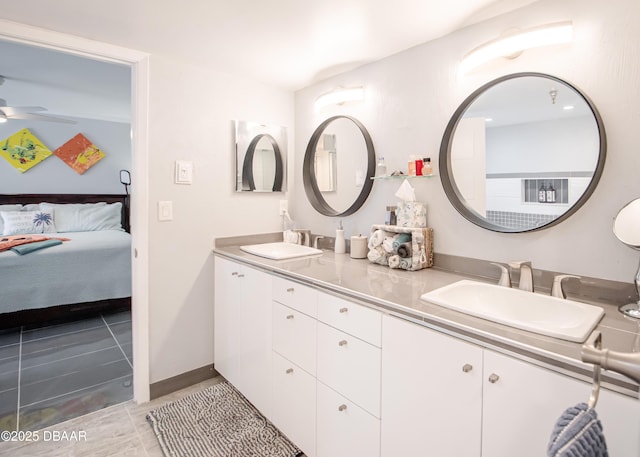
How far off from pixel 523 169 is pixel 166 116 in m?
1.95

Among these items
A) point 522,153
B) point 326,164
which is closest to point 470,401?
point 522,153

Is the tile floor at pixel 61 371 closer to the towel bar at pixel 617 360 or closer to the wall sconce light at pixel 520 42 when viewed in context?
the towel bar at pixel 617 360

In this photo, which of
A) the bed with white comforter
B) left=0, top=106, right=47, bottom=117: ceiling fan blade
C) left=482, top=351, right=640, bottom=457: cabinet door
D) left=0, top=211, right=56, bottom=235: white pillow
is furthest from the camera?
left=0, top=211, right=56, bottom=235: white pillow

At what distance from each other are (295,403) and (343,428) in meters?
0.32

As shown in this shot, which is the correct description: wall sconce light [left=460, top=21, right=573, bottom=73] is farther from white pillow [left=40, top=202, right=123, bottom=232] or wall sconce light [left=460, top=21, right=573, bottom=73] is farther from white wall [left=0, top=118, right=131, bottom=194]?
white wall [left=0, top=118, right=131, bottom=194]

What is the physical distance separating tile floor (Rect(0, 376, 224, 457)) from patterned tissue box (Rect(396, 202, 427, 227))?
1654mm

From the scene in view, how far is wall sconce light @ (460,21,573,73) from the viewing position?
1283mm

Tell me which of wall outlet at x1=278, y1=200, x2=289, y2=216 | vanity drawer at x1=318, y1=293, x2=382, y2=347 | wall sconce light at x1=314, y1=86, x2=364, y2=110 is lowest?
vanity drawer at x1=318, y1=293, x2=382, y2=347

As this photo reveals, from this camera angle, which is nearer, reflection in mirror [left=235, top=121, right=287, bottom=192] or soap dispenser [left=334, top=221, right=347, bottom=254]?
soap dispenser [left=334, top=221, right=347, bottom=254]

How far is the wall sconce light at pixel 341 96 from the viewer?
209 centimetres

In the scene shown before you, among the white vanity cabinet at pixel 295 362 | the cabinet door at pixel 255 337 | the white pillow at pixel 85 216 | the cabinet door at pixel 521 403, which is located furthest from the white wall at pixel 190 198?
the white pillow at pixel 85 216

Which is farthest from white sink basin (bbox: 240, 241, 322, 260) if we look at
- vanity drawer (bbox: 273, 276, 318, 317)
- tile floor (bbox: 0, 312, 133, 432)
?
tile floor (bbox: 0, 312, 133, 432)

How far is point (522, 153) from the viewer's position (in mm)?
1538

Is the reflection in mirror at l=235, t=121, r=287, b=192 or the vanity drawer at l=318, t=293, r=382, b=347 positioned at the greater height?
the reflection in mirror at l=235, t=121, r=287, b=192
